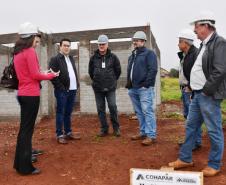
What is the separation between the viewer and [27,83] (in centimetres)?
560

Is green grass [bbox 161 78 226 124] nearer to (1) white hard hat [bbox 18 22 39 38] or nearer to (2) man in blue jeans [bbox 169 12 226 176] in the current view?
(2) man in blue jeans [bbox 169 12 226 176]

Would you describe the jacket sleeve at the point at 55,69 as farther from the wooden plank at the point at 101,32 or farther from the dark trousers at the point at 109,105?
the wooden plank at the point at 101,32

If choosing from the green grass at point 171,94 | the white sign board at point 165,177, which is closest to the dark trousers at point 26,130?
the white sign board at point 165,177

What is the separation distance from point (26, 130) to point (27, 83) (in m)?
0.69

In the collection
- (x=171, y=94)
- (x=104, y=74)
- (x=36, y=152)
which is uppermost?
(x=104, y=74)

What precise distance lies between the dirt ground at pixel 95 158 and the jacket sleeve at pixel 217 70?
49.5 inches

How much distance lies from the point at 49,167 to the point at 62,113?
1.54 metres

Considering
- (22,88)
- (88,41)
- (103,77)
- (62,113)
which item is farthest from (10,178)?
(88,41)

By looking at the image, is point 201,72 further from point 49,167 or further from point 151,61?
point 49,167

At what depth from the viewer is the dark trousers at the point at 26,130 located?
5.62 metres

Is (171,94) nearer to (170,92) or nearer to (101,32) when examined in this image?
(170,92)

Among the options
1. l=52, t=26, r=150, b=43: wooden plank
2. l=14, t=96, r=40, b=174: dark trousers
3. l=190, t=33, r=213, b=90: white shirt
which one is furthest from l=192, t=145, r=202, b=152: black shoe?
l=52, t=26, r=150, b=43: wooden plank

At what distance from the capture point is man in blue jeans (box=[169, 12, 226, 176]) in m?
5.05

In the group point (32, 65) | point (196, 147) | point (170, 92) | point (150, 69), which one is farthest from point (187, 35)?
point (170, 92)
